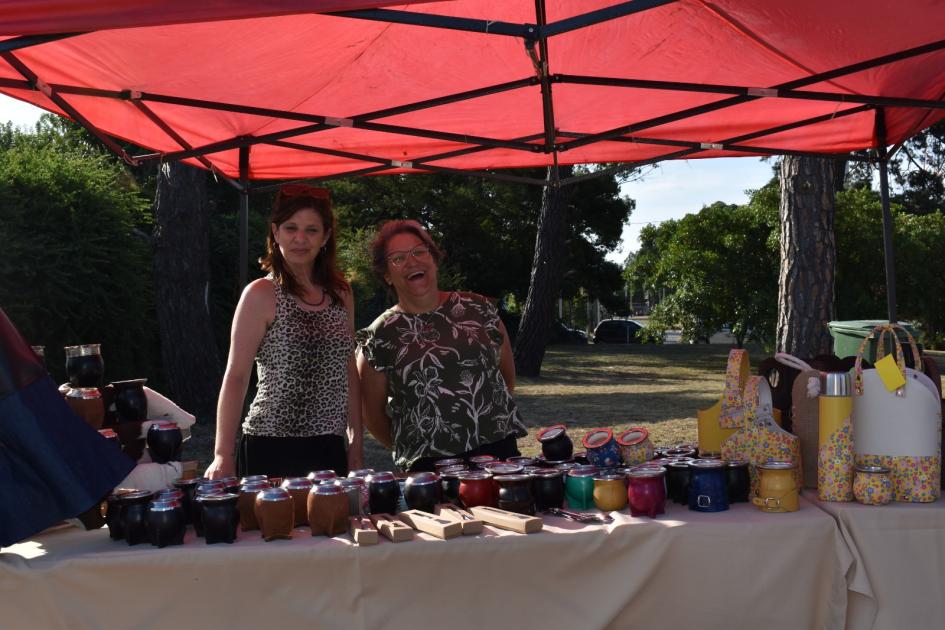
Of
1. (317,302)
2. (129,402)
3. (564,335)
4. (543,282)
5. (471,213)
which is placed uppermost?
(471,213)

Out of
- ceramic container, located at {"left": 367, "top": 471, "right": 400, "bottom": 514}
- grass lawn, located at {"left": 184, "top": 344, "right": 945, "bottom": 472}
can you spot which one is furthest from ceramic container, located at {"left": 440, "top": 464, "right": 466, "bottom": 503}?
grass lawn, located at {"left": 184, "top": 344, "right": 945, "bottom": 472}

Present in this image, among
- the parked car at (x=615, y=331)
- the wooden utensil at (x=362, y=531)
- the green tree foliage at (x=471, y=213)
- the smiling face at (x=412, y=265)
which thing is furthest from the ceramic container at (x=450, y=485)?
the parked car at (x=615, y=331)

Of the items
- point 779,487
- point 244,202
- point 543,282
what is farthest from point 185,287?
point 779,487

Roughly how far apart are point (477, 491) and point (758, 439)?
2.54 feet

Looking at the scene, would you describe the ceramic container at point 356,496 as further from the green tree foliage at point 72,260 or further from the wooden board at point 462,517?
the green tree foliage at point 72,260

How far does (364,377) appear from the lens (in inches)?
116

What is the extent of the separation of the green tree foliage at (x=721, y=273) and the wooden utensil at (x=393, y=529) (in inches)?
476

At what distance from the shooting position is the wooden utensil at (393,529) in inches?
77.0

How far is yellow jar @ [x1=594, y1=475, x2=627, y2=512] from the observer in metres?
2.21

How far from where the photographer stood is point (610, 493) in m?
2.21

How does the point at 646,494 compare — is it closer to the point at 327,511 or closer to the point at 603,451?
the point at 603,451

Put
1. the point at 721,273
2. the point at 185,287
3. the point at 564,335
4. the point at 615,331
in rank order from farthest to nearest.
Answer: the point at 615,331 < the point at 564,335 < the point at 721,273 < the point at 185,287

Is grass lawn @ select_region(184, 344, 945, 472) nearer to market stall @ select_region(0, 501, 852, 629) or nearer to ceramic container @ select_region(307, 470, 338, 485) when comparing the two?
ceramic container @ select_region(307, 470, 338, 485)

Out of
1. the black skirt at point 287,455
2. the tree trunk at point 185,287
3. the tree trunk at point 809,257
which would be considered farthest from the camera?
the tree trunk at point 185,287
